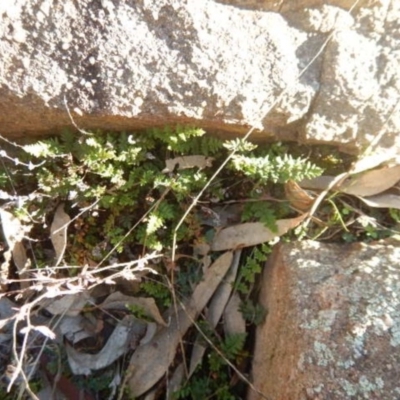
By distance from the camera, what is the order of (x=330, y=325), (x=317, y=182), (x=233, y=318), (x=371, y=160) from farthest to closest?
(x=233, y=318)
(x=317, y=182)
(x=371, y=160)
(x=330, y=325)

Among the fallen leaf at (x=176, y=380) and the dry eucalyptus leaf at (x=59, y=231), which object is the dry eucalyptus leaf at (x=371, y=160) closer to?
the fallen leaf at (x=176, y=380)

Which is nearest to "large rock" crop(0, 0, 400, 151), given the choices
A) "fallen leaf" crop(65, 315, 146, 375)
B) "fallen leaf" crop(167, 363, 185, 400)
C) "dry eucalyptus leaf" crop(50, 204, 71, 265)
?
"dry eucalyptus leaf" crop(50, 204, 71, 265)

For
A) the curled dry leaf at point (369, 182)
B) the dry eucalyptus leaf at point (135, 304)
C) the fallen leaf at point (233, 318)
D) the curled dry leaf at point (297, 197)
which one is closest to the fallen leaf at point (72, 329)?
the dry eucalyptus leaf at point (135, 304)

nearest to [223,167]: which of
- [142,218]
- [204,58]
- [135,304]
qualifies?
[142,218]

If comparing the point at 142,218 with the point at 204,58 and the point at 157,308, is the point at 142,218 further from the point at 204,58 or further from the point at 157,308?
the point at 204,58

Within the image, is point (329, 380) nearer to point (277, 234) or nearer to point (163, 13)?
point (277, 234)

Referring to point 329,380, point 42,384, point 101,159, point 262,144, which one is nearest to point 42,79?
point 101,159

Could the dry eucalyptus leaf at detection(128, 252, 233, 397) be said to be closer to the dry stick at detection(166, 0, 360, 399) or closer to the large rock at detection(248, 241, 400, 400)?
the dry stick at detection(166, 0, 360, 399)
